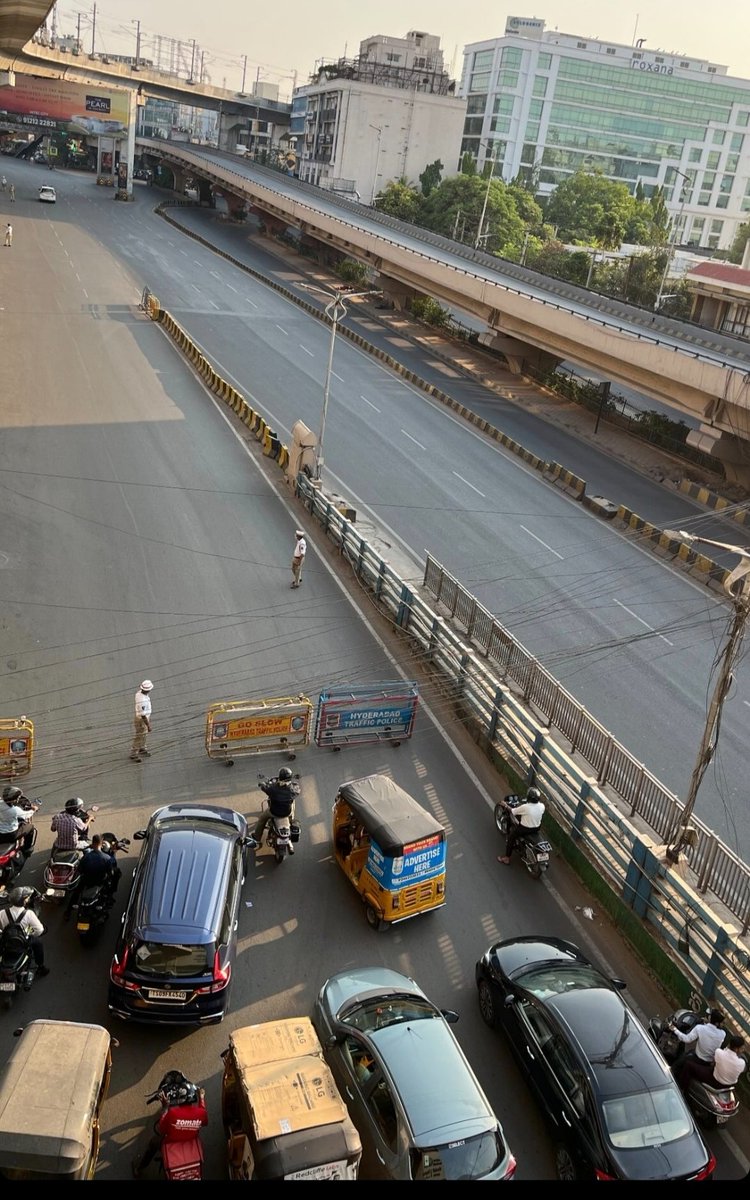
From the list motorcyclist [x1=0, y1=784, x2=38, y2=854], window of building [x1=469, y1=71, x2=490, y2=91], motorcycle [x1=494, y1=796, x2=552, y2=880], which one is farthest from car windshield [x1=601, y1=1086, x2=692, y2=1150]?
window of building [x1=469, y1=71, x2=490, y2=91]

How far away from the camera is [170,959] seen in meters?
9.73

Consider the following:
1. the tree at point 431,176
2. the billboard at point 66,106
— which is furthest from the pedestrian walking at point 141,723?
the tree at point 431,176

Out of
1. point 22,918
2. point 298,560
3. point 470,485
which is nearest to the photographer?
point 22,918

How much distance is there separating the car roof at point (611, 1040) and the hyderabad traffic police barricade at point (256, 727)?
6.85 m

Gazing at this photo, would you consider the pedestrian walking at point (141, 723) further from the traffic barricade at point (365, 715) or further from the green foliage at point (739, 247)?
the green foliage at point (739, 247)

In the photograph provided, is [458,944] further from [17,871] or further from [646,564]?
[646,564]

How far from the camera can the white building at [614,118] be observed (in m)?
143

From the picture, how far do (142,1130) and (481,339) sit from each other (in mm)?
47768

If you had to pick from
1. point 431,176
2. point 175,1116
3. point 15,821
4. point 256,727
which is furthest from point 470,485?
point 431,176

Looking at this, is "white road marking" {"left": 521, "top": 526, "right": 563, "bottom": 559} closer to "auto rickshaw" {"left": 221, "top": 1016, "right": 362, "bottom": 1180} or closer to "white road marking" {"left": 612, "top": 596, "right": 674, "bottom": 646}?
"white road marking" {"left": 612, "top": 596, "right": 674, "bottom": 646}

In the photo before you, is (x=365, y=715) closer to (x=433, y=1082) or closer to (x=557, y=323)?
(x=433, y=1082)

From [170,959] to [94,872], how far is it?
173 cm

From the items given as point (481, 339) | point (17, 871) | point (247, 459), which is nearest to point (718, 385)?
point (247, 459)

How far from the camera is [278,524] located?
25625 mm
